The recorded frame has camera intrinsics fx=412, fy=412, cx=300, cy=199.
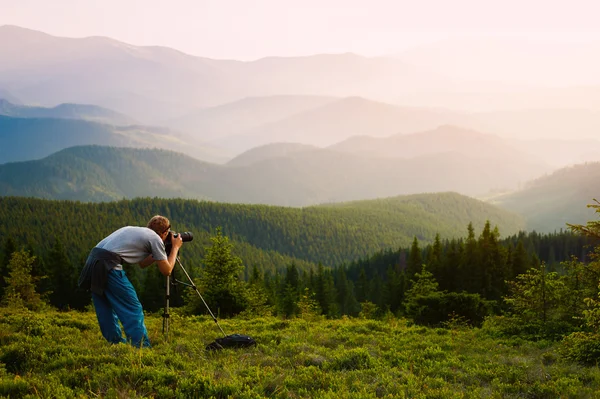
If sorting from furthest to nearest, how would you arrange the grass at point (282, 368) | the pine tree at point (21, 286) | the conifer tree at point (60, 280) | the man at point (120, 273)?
the conifer tree at point (60, 280)
the pine tree at point (21, 286)
the man at point (120, 273)
the grass at point (282, 368)

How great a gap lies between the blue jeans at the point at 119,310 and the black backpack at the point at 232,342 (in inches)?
66.8

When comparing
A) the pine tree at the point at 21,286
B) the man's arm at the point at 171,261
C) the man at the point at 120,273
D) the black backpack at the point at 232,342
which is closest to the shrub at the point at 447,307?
the black backpack at the point at 232,342

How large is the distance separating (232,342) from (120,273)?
3458 millimetres

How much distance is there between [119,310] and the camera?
9812mm

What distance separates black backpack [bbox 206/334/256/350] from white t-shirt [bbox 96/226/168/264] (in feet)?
9.32

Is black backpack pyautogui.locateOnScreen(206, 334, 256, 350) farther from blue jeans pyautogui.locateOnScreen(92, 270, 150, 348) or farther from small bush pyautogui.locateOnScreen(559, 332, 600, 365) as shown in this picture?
small bush pyautogui.locateOnScreen(559, 332, 600, 365)

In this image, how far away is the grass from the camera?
7641 mm

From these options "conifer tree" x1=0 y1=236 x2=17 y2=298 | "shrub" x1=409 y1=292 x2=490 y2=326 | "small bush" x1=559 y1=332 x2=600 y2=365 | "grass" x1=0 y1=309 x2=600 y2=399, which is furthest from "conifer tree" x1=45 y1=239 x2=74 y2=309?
"small bush" x1=559 y1=332 x2=600 y2=365

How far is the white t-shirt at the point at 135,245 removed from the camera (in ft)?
31.9

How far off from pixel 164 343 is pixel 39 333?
3.94m

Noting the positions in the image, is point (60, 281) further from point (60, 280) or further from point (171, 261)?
point (171, 261)

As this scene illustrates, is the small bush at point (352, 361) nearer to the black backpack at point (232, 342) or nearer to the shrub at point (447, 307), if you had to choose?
the black backpack at point (232, 342)

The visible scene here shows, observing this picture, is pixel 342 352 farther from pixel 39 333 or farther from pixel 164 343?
pixel 39 333

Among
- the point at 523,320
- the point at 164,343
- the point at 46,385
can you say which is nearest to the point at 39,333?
the point at 164,343
